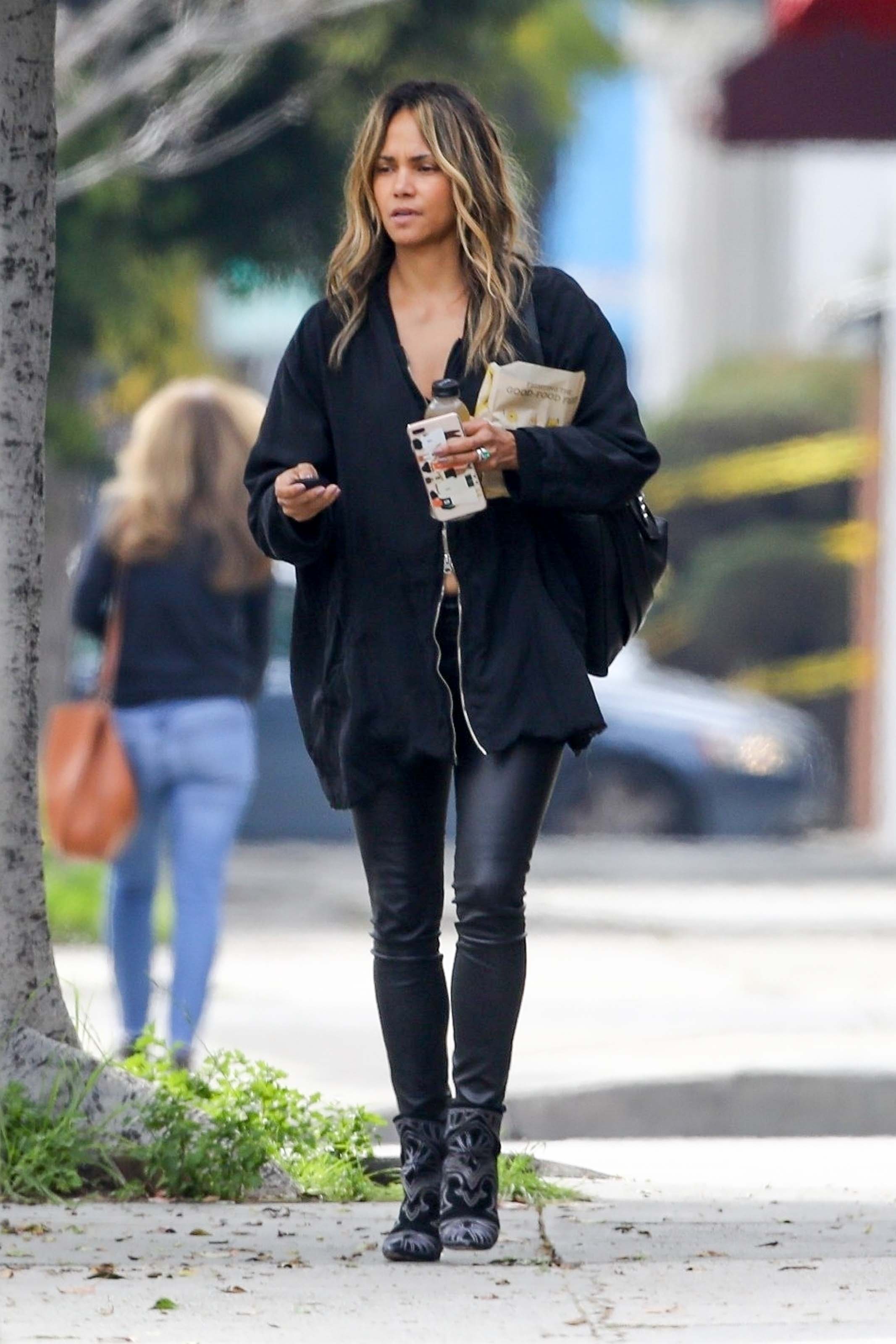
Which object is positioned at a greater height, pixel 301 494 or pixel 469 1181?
pixel 301 494

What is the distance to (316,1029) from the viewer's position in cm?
761

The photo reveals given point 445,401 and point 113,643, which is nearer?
point 445,401

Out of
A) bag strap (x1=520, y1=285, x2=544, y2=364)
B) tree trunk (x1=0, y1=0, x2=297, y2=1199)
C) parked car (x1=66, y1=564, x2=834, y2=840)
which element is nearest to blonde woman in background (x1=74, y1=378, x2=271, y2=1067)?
tree trunk (x1=0, y1=0, x2=297, y2=1199)

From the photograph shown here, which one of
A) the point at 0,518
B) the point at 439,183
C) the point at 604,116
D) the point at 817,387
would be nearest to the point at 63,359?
the point at 0,518

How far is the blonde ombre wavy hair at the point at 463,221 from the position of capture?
14.4 ft

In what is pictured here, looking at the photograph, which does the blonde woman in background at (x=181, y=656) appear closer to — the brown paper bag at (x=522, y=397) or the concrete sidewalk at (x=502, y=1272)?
the concrete sidewalk at (x=502, y=1272)

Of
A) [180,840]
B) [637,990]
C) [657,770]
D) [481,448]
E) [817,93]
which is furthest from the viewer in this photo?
[657,770]

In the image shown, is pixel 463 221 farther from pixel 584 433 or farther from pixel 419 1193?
pixel 419 1193

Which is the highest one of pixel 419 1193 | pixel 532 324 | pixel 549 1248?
pixel 532 324

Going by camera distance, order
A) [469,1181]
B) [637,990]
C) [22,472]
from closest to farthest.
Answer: [469,1181] < [22,472] < [637,990]

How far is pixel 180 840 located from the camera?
6.87m

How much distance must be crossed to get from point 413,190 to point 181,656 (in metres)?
2.67

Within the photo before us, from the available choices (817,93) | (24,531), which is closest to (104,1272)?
(24,531)

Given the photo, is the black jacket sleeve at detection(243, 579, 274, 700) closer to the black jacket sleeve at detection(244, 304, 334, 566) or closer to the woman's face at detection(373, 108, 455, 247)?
the black jacket sleeve at detection(244, 304, 334, 566)
